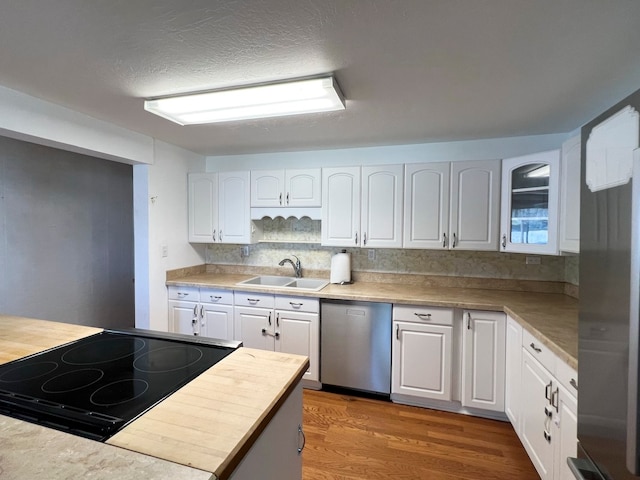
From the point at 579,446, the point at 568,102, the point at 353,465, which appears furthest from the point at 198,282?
the point at 568,102

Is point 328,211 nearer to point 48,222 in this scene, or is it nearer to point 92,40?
point 92,40

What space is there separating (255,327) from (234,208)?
1.22 meters

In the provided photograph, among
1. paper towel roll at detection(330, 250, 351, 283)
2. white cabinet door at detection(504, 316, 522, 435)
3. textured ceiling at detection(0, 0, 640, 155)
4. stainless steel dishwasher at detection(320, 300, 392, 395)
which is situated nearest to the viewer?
textured ceiling at detection(0, 0, 640, 155)

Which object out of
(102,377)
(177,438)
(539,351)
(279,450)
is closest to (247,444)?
(177,438)

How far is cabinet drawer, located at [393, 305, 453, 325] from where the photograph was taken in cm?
225

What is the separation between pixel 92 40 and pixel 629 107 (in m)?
1.88

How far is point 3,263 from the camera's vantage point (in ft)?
8.50

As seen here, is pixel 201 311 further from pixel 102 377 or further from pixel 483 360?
pixel 483 360

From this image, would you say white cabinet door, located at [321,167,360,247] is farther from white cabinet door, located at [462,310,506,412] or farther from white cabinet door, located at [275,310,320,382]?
white cabinet door, located at [462,310,506,412]

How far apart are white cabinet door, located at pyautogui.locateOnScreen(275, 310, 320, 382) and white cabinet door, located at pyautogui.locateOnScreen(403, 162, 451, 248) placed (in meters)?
1.08

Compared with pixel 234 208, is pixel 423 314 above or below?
below

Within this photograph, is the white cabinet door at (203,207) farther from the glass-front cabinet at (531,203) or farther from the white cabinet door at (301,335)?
the glass-front cabinet at (531,203)

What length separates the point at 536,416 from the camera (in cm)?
165

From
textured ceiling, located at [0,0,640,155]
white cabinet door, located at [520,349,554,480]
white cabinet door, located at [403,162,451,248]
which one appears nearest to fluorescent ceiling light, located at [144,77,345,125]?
textured ceiling, located at [0,0,640,155]
